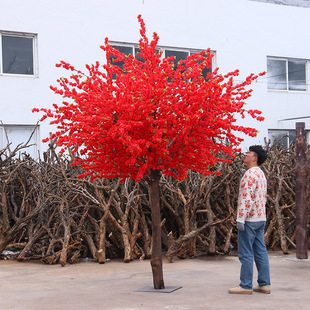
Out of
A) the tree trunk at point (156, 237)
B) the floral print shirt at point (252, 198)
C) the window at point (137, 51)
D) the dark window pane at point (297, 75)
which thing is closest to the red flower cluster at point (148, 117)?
the tree trunk at point (156, 237)

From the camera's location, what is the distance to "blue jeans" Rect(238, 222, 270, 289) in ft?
24.6

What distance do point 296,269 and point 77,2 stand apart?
10090 millimetres

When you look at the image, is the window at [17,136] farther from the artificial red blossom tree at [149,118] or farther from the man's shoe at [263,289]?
the man's shoe at [263,289]

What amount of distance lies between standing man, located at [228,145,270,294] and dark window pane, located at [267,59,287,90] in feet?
41.5

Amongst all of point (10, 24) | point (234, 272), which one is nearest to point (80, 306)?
point (234, 272)

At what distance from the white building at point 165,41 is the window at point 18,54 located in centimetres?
3

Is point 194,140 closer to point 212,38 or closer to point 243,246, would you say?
point 243,246

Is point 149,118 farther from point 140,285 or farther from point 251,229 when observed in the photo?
point 140,285

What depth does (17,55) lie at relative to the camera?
15805mm

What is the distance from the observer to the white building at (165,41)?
1572cm

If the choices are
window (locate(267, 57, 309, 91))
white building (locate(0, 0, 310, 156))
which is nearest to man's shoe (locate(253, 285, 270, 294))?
white building (locate(0, 0, 310, 156))

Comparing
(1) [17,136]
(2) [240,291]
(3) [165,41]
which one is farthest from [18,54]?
(2) [240,291]

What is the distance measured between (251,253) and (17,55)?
1039 centimetres

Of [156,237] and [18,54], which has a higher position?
[18,54]
